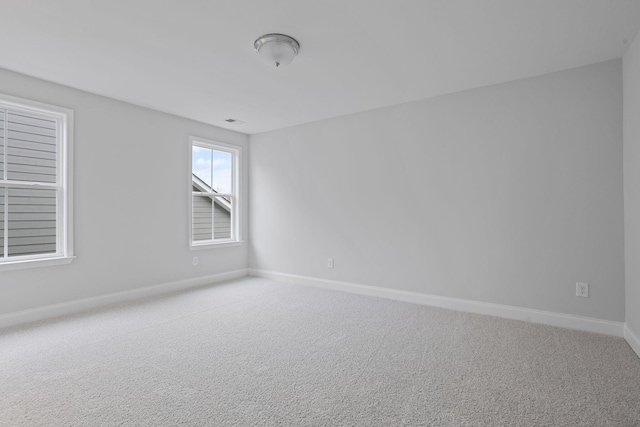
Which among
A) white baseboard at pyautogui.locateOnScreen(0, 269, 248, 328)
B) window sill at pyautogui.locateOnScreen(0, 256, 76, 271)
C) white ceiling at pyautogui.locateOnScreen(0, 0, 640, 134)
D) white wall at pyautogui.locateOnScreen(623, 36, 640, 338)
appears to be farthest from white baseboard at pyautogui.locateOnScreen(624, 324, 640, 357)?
window sill at pyautogui.locateOnScreen(0, 256, 76, 271)

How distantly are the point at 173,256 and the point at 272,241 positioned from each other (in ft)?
4.83

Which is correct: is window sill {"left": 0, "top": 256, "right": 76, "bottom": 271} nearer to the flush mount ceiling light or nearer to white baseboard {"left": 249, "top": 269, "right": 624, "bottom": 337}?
white baseboard {"left": 249, "top": 269, "right": 624, "bottom": 337}

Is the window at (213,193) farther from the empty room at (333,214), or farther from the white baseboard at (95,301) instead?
the white baseboard at (95,301)

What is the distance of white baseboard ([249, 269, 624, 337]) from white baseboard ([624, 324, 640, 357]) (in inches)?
3.1

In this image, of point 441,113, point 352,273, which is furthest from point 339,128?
point 352,273

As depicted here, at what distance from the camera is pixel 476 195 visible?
3.51 meters

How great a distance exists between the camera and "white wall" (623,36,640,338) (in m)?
2.46

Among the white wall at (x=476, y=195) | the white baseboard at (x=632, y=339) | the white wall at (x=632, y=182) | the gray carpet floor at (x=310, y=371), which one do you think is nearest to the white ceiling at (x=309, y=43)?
the white wall at (x=632, y=182)

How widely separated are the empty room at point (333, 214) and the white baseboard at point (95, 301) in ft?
0.07

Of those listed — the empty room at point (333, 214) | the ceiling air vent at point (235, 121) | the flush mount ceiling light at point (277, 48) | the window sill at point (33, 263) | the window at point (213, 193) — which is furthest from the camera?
the window at point (213, 193)

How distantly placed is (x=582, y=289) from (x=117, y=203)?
491 centimetres

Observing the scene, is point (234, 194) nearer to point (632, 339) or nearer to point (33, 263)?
point (33, 263)

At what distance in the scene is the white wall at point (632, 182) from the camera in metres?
2.46

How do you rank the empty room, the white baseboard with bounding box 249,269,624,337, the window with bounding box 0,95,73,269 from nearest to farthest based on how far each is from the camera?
the empty room
the white baseboard with bounding box 249,269,624,337
the window with bounding box 0,95,73,269
